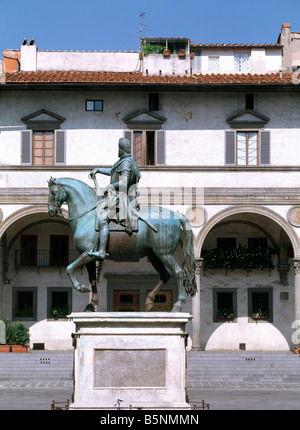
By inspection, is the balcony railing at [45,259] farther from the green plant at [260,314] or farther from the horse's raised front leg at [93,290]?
the horse's raised front leg at [93,290]

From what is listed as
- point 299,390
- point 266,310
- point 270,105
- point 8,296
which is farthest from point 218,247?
point 299,390

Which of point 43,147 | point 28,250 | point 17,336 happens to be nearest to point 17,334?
point 17,336

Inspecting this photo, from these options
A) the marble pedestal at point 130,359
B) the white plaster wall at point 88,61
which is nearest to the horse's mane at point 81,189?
the marble pedestal at point 130,359

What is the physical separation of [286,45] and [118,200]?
1009 inches

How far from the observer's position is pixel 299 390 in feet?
74.3

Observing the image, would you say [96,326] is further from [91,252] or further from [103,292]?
[103,292]

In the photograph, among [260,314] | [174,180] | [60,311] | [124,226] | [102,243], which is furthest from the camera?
[260,314]

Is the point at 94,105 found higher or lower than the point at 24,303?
higher

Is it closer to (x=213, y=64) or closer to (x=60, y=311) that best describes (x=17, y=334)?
(x=60, y=311)

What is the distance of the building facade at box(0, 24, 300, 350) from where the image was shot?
104 feet

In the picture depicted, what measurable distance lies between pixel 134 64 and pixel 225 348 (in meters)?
13.4

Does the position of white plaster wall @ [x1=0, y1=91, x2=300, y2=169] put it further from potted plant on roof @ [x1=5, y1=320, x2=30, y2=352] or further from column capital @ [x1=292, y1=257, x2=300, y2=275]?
potted plant on roof @ [x1=5, y1=320, x2=30, y2=352]

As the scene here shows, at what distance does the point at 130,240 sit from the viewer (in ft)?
49.2

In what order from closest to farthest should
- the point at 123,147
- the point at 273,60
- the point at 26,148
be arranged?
the point at 123,147 < the point at 26,148 < the point at 273,60
